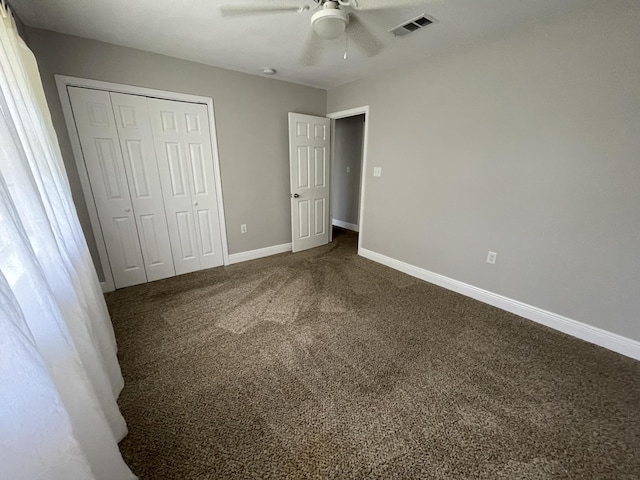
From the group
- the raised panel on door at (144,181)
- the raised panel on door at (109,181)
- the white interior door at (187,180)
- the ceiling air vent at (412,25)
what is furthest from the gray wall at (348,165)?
the raised panel on door at (109,181)

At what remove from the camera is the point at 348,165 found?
5117 mm

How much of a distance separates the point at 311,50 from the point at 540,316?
3261mm

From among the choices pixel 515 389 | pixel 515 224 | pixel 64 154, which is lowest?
pixel 515 389

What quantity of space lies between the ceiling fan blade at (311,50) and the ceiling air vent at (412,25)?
2.12 ft

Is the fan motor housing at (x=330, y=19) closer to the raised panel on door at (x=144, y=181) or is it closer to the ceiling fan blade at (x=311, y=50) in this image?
the ceiling fan blade at (x=311, y=50)

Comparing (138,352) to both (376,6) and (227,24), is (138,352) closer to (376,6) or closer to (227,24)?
(227,24)

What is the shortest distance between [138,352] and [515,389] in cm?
260

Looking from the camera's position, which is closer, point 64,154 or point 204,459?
point 204,459

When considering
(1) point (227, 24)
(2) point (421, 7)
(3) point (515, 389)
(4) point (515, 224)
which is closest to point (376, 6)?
(2) point (421, 7)

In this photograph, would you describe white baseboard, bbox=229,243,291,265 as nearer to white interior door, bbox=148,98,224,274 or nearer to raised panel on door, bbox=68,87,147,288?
white interior door, bbox=148,98,224,274

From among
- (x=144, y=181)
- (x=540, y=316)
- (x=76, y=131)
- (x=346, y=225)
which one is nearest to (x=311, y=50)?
(x=144, y=181)

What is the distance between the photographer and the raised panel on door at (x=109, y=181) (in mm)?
2365

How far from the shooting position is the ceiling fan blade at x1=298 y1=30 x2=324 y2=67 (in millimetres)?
2197

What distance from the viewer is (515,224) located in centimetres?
228
